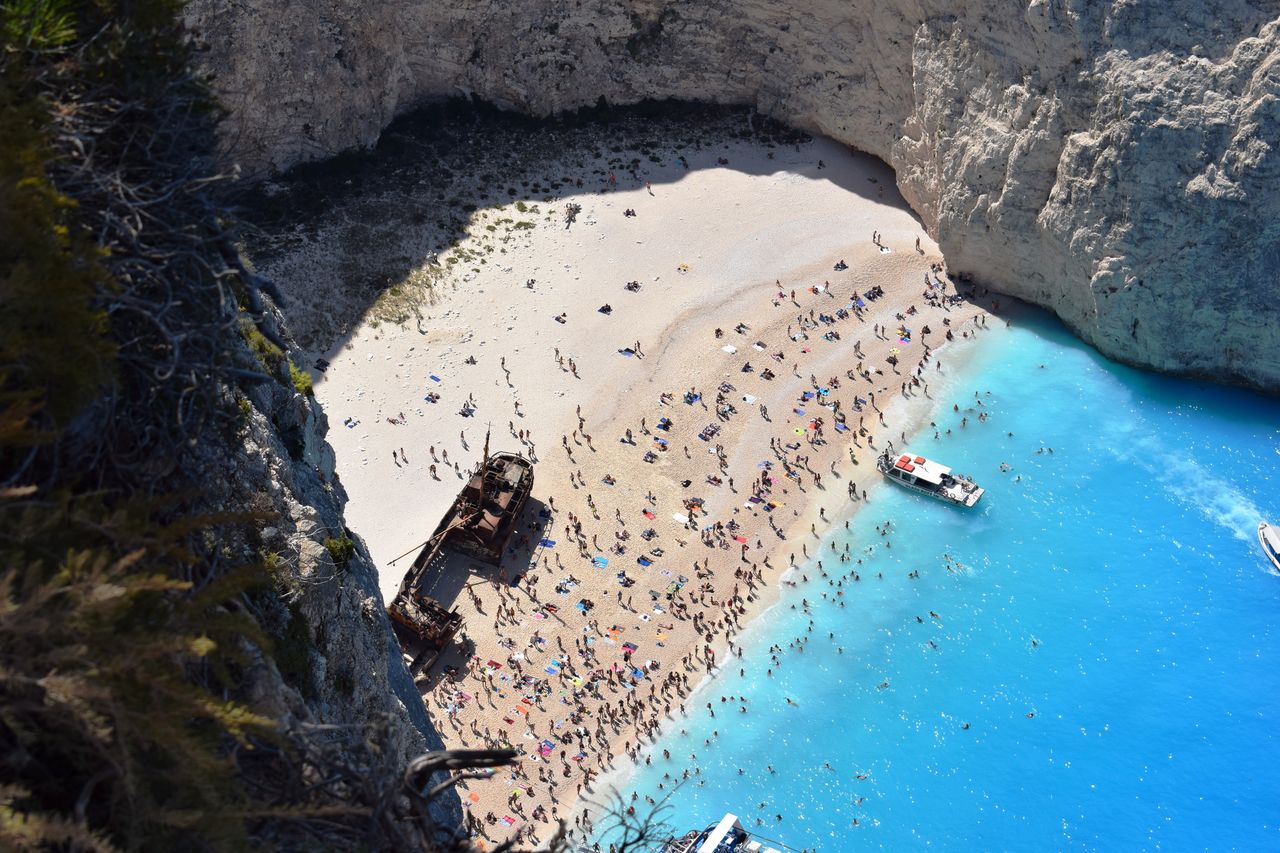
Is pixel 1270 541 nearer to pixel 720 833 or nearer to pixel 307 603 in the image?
pixel 720 833

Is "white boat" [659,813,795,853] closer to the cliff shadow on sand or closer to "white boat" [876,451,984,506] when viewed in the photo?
"white boat" [876,451,984,506]

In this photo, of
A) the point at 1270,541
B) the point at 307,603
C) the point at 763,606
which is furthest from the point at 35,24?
the point at 1270,541

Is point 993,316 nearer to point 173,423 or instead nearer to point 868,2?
point 868,2

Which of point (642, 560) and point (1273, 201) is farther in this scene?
point (1273, 201)

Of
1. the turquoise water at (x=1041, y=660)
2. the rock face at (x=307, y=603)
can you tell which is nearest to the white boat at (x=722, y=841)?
the turquoise water at (x=1041, y=660)

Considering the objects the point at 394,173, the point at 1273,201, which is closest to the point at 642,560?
the point at 394,173

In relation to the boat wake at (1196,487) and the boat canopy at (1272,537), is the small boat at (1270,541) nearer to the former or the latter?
the boat canopy at (1272,537)

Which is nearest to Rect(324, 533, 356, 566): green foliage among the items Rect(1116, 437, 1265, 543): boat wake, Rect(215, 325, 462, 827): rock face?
Rect(215, 325, 462, 827): rock face
